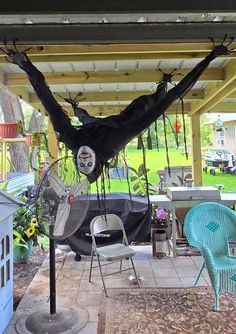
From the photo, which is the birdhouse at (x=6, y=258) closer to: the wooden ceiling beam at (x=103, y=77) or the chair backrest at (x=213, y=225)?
the wooden ceiling beam at (x=103, y=77)

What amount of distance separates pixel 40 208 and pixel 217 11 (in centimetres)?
178

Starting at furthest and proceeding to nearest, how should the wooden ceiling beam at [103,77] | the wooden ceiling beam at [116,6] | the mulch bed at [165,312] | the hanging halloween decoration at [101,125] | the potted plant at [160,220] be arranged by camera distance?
the potted plant at [160,220], the wooden ceiling beam at [103,77], the mulch bed at [165,312], the hanging halloween decoration at [101,125], the wooden ceiling beam at [116,6]

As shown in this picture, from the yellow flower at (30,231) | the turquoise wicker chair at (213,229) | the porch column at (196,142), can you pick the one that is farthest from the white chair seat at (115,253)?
the porch column at (196,142)

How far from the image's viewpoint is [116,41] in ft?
5.04

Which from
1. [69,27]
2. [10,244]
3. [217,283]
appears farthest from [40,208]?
[217,283]

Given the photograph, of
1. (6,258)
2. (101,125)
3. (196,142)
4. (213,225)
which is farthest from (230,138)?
(101,125)

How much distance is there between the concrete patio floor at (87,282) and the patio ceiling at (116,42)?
2.14 m

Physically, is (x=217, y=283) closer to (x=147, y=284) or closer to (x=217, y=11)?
(x=147, y=284)

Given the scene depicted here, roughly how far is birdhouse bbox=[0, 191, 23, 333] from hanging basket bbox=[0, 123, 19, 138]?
5.76 ft

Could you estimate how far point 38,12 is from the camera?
146 cm

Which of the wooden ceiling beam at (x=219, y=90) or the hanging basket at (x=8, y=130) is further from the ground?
the wooden ceiling beam at (x=219, y=90)

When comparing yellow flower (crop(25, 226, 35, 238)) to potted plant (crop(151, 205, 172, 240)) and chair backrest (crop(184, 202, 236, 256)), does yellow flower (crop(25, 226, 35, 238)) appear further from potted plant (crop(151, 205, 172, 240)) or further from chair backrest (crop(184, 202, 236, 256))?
chair backrest (crop(184, 202, 236, 256))

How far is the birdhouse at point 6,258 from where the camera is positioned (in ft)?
9.33

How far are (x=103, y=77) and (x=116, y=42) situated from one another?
6.13ft
